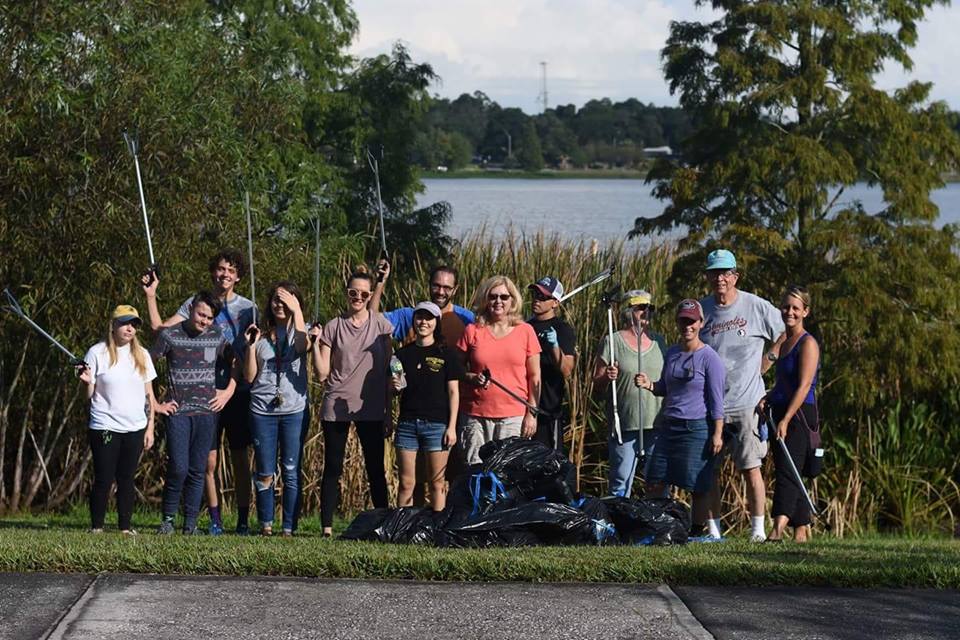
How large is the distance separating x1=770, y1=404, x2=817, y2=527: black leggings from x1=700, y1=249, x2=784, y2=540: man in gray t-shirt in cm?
14

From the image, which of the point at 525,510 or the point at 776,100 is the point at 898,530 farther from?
the point at 525,510

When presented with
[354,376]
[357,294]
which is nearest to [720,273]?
[357,294]

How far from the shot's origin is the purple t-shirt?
953 cm

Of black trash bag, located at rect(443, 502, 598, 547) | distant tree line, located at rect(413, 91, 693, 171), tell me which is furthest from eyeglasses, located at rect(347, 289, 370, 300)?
distant tree line, located at rect(413, 91, 693, 171)

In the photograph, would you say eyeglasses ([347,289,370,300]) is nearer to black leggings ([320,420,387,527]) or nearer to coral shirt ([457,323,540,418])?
coral shirt ([457,323,540,418])

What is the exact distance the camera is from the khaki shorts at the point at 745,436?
32.2 ft

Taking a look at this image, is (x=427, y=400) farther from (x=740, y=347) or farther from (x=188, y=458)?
(x=740, y=347)

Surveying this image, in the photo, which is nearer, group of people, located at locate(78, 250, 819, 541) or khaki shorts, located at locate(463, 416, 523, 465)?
group of people, located at locate(78, 250, 819, 541)

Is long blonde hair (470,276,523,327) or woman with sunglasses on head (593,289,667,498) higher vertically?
long blonde hair (470,276,523,327)

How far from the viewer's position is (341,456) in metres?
9.90

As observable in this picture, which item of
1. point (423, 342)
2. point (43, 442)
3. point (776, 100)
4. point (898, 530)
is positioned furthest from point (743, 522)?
point (43, 442)

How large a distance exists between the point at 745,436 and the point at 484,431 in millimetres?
1668

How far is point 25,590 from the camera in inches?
280

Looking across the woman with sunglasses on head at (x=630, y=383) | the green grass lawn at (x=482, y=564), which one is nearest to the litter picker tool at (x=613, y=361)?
the woman with sunglasses on head at (x=630, y=383)
